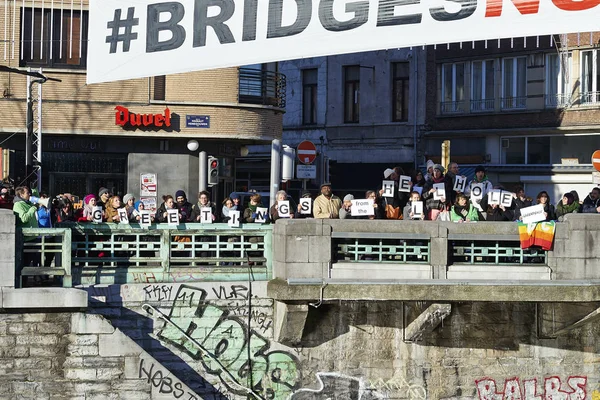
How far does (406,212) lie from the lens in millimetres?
17344

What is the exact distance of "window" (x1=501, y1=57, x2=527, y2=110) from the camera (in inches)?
1610

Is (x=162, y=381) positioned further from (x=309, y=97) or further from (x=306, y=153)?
(x=309, y=97)

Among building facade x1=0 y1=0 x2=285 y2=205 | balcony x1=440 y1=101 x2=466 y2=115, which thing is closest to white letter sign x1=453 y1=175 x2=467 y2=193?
Answer: building facade x1=0 y1=0 x2=285 y2=205

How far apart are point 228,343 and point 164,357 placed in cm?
94

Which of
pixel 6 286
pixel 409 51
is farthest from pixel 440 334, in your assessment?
pixel 409 51

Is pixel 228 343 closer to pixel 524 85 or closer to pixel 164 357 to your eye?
pixel 164 357

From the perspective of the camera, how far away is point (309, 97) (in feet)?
151

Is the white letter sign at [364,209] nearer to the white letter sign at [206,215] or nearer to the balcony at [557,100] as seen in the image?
the white letter sign at [206,215]

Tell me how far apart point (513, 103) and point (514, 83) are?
728mm

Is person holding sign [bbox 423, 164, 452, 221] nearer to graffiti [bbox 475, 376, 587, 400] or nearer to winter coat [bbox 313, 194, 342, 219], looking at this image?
winter coat [bbox 313, 194, 342, 219]

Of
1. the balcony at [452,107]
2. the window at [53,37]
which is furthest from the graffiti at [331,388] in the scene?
the balcony at [452,107]

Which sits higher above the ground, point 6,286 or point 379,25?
point 379,25

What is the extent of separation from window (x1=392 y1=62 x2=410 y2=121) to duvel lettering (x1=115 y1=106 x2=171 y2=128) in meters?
18.2

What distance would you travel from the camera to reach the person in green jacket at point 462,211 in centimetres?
1726
